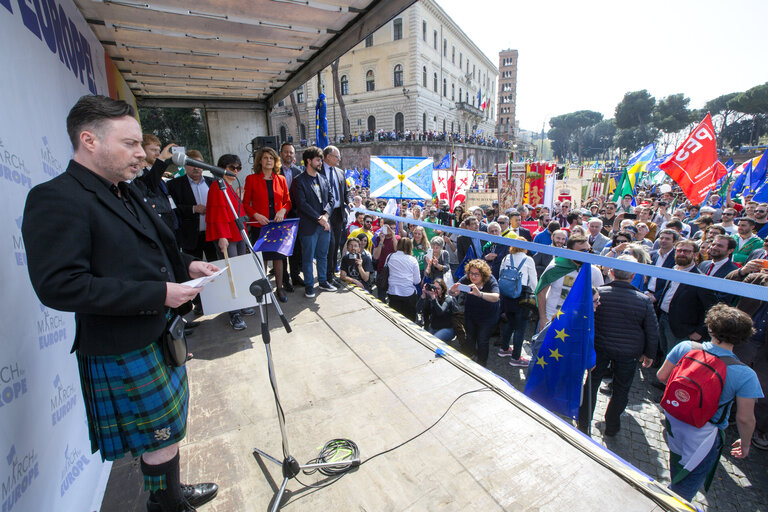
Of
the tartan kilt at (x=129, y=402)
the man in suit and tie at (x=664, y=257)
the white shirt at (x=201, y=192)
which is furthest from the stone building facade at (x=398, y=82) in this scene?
the tartan kilt at (x=129, y=402)

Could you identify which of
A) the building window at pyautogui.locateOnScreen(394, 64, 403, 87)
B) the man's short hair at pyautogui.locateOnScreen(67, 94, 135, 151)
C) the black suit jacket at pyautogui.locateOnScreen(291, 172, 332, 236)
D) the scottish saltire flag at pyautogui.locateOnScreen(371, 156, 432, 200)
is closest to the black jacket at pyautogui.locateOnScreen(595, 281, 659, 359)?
the black suit jacket at pyautogui.locateOnScreen(291, 172, 332, 236)

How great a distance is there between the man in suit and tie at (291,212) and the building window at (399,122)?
43773 mm

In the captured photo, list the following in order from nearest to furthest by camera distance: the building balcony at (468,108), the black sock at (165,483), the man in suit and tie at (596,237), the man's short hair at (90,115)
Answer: the man's short hair at (90,115) < the black sock at (165,483) < the man in suit and tie at (596,237) < the building balcony at (468,108)

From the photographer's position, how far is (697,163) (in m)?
7.41

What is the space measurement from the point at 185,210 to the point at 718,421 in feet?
17.4

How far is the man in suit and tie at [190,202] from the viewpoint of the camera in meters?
4.03

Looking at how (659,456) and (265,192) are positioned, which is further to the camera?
(265,192)

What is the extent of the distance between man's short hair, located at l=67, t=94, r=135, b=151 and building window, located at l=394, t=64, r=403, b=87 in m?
48.3

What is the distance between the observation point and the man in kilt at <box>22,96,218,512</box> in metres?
1.23

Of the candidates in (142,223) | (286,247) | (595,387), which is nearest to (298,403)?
(142,223)

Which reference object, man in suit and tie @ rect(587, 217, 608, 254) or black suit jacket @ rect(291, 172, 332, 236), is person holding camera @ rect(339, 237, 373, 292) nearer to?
black suit jacket @ rect(291, 172, 332, 236)

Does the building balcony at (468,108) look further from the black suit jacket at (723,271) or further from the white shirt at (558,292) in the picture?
the white shirt at (558,292)

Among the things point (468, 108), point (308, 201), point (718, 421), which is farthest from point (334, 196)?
point (468, 108)

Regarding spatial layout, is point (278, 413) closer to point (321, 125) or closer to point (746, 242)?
point (321, 125)
